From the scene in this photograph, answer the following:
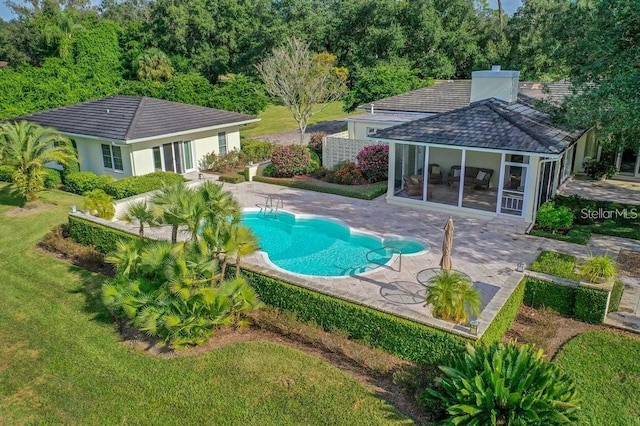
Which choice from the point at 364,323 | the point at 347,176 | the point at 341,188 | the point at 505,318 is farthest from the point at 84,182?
the point at 505,318

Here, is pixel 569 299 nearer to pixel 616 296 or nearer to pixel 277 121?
pixel 616 296

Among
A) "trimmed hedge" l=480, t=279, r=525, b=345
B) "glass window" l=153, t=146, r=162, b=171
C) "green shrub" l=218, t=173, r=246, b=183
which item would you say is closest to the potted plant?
"trimmed hedge" l=480, t=279, r=525, b=345

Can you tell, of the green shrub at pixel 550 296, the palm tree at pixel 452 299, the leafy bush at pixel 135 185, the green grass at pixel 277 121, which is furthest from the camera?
the green grass at pixel 277 121

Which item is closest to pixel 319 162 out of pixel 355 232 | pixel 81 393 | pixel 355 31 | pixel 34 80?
pixel 355 232

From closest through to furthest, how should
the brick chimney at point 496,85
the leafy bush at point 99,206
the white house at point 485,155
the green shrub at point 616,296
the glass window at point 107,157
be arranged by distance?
the green shrub at point 616,296
the white house at point 485,155
the leafy bush at point 99,206
the brick chimney at point 496,85
the glass window at point 107,157

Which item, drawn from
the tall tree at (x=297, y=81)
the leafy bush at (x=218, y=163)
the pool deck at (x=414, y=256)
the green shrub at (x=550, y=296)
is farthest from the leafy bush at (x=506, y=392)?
the tall tree at (x=297, y=81)

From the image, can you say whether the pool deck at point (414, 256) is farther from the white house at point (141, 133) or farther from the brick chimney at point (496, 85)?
the brick chimney at point (496, 85)
